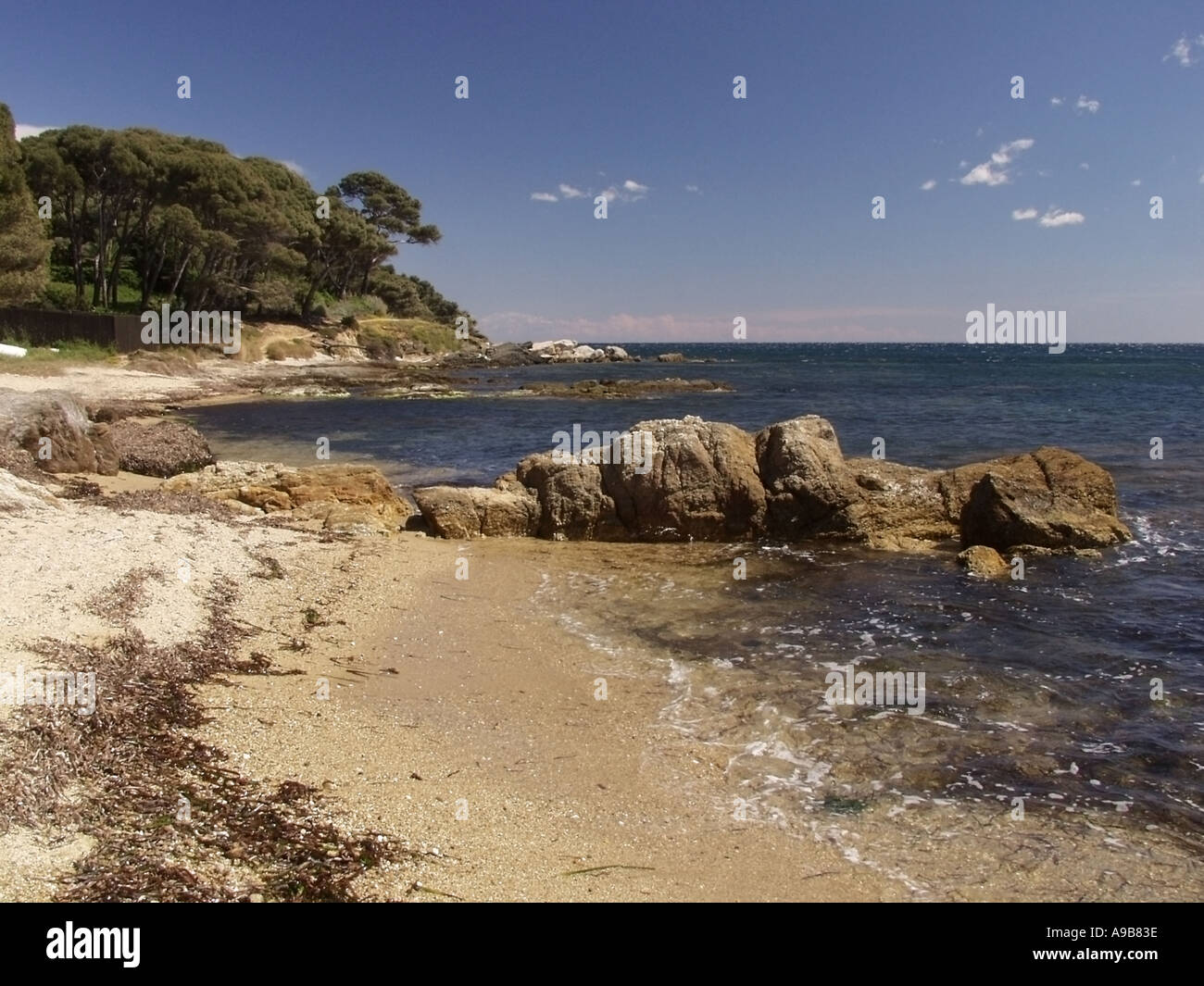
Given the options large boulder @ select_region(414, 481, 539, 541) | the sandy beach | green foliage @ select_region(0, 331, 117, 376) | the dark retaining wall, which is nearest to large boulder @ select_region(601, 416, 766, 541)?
large boulder @ select_region(414, 481, 539, 541)

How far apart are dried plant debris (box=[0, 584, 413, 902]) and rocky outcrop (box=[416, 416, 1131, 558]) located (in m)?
9.98

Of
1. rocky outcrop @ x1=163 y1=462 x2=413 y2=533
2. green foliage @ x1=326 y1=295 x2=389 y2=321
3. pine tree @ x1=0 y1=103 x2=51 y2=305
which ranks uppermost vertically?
green foliage @ x1=326 y1=295 x2=389 y2=321

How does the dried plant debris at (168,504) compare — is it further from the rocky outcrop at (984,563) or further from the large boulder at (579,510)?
the rocky outcrop at (984,563)

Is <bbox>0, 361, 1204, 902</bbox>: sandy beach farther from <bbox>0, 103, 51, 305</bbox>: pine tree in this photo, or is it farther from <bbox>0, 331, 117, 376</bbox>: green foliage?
<bbox>0, 103, 51, 305</bbox>: pine tree

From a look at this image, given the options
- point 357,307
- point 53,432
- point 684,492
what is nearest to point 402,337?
point 357,307

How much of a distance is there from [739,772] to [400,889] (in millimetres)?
3424

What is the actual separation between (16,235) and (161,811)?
131 ft

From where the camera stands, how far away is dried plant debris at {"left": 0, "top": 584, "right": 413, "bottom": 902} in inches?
200

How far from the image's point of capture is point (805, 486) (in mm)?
16969

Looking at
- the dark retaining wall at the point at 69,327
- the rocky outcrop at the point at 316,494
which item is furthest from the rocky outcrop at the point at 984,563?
the dark retaining wall at the point at 69,327

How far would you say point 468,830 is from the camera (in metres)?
6.38
